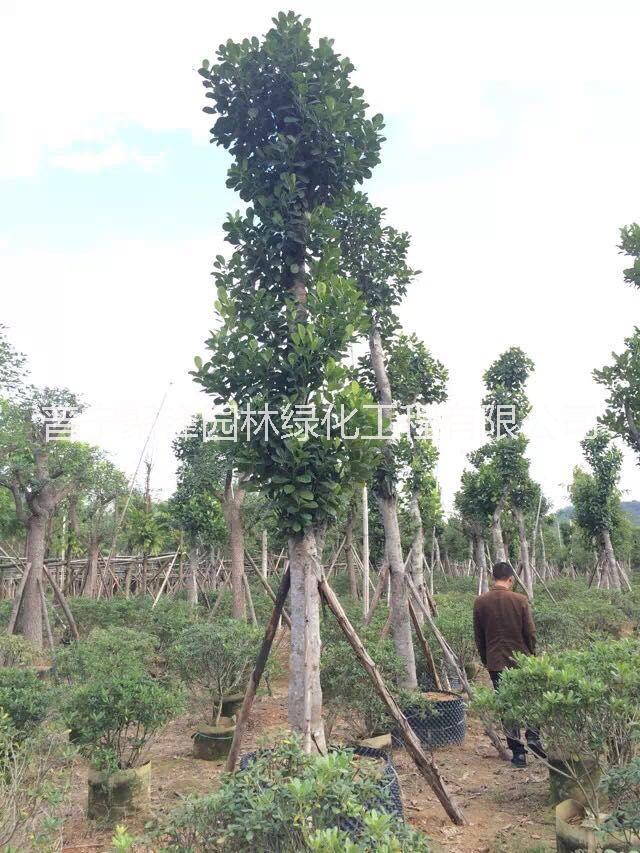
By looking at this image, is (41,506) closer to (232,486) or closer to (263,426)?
(232,486)

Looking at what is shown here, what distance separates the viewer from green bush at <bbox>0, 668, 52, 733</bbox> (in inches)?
212

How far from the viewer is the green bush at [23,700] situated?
5.38 metres

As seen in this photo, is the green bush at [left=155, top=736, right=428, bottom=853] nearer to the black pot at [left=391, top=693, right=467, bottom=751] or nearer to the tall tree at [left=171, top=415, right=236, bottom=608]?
the black pot at [left=391, top=693, right=467, bottom=751]

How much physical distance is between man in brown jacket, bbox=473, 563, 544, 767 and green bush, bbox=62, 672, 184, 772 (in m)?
3.03

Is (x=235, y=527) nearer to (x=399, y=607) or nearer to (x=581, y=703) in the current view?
(x=399, y=607)

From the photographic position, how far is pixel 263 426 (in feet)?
16.5

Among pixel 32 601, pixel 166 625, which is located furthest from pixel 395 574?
pixel 32 601

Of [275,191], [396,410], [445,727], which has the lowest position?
[445,727]

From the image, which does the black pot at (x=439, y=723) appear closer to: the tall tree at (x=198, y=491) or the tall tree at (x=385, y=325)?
the tall tree at (x=385, y=325)

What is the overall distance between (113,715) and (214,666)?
7.35 ft

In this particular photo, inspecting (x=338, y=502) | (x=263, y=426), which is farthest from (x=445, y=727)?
(x=263, y=426)

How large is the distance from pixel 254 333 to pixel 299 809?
12.0ft

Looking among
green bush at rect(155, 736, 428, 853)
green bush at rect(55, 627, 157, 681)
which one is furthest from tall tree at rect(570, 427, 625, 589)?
green bush at rect(155, 736, 428, 853)

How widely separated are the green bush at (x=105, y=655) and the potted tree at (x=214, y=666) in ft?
1.45
